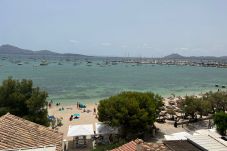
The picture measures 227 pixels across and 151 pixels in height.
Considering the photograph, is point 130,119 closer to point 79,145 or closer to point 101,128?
point 101,128

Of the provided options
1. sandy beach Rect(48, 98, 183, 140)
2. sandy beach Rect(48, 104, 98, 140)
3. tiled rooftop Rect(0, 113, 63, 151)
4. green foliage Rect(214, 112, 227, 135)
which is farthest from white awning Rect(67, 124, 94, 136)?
green foliage Rect(214, 112, 227, 135)

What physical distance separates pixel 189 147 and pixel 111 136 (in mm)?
12985

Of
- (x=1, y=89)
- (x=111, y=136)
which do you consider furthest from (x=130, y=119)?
(x=1, y=89)

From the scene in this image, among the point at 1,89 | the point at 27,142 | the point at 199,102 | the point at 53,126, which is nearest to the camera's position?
the point at 27,142

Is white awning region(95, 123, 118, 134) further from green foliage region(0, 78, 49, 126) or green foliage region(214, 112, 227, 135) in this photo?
green foliage region(214, 112, 227, 135)

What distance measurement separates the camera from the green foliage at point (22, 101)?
21.5 metres

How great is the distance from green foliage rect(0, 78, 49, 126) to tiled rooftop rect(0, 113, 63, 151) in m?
6.77

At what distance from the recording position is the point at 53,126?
27438 mm

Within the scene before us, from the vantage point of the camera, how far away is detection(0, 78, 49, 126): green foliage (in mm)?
21453

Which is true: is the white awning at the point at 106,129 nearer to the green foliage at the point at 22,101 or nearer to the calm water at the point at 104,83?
the green foliage at the point at 22,101

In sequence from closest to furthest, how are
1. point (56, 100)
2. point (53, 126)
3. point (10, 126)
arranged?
point (10, 126) → point (53, 126) → point (56, 100)

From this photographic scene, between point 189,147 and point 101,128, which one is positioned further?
point 101,128

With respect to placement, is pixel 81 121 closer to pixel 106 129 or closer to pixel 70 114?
pixel 70 114

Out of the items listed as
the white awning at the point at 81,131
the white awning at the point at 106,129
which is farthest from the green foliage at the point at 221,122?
the white awning at the point at 81,131
